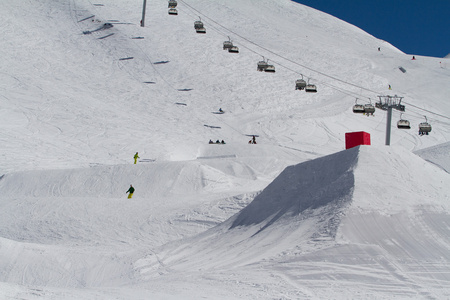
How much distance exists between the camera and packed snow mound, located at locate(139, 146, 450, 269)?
1073 centimetres

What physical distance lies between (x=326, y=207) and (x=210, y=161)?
16.7 meters

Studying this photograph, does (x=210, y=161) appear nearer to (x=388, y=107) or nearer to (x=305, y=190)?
(x=388, y=107)

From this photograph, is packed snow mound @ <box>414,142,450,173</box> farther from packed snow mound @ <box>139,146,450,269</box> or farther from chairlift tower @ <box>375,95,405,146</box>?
packed snow mound @ <box>139,146,450,269</box>

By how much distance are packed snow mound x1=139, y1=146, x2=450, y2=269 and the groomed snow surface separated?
52 mm

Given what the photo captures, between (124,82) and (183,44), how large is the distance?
1073 centimetres

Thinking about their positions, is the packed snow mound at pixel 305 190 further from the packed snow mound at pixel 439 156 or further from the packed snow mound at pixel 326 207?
the packed snow mound at pixel 439 156

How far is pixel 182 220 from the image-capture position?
18.8 m

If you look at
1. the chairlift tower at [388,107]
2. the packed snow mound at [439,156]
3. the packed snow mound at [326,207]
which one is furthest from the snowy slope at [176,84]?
the packed snow mound at [326,207]

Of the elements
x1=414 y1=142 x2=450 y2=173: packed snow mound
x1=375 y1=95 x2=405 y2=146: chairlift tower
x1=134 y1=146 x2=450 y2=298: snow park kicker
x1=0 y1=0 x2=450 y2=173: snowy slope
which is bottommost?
x1=0 y1=0 x2=450 y2=173: snowy slope

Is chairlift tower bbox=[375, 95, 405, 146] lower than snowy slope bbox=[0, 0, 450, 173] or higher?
higher

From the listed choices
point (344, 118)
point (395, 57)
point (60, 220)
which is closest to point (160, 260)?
point (60, 220)

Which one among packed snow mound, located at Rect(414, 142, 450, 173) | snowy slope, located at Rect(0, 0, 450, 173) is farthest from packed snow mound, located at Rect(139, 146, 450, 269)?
snowy slope, located at Rect(0, 0, 450, 173)

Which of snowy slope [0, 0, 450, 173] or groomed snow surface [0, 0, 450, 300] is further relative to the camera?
snowy slope [0, 0, 450, 173]

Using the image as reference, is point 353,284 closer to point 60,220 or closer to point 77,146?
point 60,220
